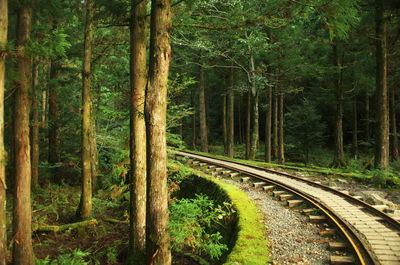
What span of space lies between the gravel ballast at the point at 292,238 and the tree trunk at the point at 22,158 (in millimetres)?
5756

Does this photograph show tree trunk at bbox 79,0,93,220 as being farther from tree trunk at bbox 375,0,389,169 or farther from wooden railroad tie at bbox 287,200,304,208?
tree trunk at bbox 375,0,389,169

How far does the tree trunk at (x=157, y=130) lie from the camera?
464 cm

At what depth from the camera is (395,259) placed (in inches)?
204

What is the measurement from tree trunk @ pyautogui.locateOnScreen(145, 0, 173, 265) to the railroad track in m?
3.27

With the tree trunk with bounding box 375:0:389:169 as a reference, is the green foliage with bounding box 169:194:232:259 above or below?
below

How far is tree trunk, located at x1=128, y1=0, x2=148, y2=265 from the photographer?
6.53 m

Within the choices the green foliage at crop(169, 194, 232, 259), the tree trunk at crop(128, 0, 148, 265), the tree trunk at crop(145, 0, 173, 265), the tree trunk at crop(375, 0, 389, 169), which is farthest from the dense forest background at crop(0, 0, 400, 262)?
the green foliage at crop(169, 194, 232, 259)

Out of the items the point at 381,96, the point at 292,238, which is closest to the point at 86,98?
the point at 292,238

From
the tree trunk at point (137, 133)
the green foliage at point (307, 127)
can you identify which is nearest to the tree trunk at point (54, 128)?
the tree trunk at point (137, 133)

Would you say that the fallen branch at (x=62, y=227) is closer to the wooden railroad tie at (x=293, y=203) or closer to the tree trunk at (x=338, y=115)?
the wooden railroad tie at (x=293, y=203)

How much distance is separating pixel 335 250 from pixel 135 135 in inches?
200

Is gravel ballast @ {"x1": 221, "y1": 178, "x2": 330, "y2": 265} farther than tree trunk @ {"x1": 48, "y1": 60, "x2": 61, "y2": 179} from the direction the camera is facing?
No

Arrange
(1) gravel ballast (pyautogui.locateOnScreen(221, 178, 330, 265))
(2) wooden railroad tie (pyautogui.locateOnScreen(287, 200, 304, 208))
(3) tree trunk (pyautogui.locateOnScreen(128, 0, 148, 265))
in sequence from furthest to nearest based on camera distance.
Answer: (2) wooden railroad tie (pyautogui.locateOnScreen(287, 200, 304, 208)), (3) tree trunk (pyautogui.locateOnScreen(128, 0, 148, 265)), (1) gravel ballast (pyautogui.locateOnScreen(221, 178, 330, 265))

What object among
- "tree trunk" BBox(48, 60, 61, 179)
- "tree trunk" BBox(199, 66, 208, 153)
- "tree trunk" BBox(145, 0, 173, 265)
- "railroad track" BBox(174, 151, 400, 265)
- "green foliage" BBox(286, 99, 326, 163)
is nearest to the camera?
"tree trunk" BBox(145, 0, 173, 265)
